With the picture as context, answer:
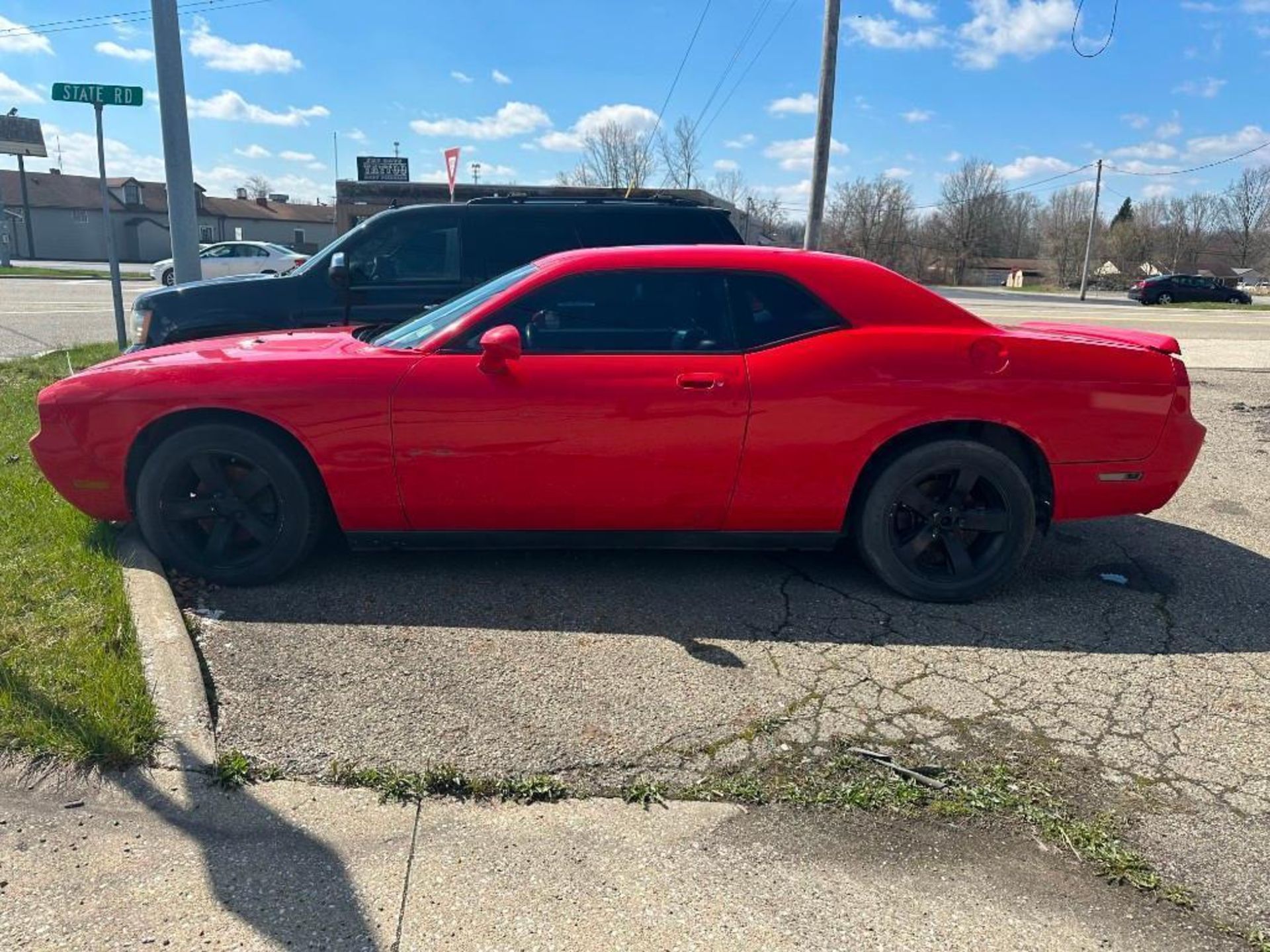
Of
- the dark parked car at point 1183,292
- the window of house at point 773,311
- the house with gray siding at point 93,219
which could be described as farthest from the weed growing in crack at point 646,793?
the house with gray siding at point 93,219

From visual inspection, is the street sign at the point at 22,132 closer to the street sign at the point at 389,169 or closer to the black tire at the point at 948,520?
the street sign at the point at 389,169

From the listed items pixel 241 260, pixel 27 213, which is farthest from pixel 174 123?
pixel 27 213

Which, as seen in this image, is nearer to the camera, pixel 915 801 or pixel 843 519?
pixel 915 801

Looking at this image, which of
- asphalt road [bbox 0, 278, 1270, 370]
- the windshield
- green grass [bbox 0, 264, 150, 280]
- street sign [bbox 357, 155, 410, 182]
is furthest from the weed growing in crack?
green grass [bbox 0, 264, 150, 280]

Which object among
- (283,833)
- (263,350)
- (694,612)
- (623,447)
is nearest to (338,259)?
(263,350)

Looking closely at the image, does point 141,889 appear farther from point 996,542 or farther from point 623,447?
point 996,542

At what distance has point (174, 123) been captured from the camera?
815 centimetres

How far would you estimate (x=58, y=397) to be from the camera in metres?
3.97

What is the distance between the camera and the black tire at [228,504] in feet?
12.8

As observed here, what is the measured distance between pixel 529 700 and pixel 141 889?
1.28m

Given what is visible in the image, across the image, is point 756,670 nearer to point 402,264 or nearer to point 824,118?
point 402,264

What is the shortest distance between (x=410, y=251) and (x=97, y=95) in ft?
11.1

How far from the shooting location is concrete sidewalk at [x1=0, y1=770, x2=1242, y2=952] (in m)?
2.15

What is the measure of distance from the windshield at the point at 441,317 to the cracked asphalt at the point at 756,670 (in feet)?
3.56
